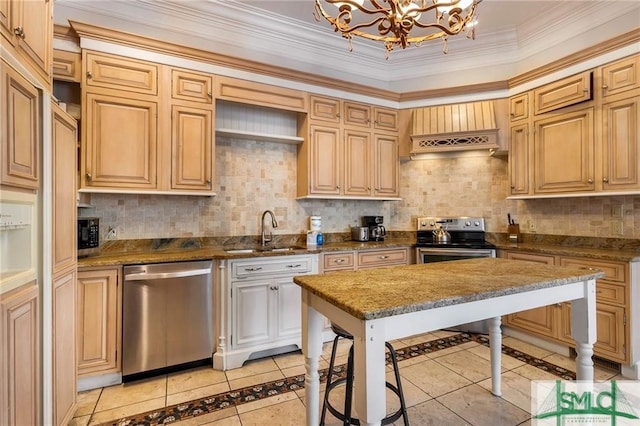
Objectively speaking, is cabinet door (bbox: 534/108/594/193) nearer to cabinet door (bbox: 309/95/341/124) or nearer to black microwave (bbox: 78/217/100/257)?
cabinet door (bbox: 309/95/341/124)

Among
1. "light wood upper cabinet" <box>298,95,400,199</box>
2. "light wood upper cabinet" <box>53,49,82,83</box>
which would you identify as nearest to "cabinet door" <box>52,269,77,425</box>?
"light wood upper cabinet" <box>53,49,82,83</box>

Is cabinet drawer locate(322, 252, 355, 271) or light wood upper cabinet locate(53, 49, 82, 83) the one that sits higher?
light wood upper cabinet locate(53, 49, 82, 83)

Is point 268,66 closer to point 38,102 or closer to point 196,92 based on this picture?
point 196,92

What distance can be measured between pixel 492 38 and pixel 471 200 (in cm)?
178

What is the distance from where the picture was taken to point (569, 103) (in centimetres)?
279

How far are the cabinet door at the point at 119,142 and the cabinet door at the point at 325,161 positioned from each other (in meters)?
1.45

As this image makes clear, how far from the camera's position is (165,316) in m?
2.33

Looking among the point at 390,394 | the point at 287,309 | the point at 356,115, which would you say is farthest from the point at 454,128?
the point at 390,394

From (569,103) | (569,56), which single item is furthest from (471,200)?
(569,56)

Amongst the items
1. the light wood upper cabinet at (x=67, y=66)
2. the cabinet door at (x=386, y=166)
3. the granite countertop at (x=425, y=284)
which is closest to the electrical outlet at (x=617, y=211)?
the granite countertop at (x=425, y=284)

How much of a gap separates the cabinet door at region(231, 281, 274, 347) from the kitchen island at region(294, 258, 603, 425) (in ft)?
3.93

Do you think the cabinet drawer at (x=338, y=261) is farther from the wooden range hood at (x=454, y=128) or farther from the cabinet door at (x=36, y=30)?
the cabinet door at (x=36, y=30)

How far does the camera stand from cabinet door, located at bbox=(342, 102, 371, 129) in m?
3.37

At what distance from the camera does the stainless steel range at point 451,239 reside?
3.18 metres
